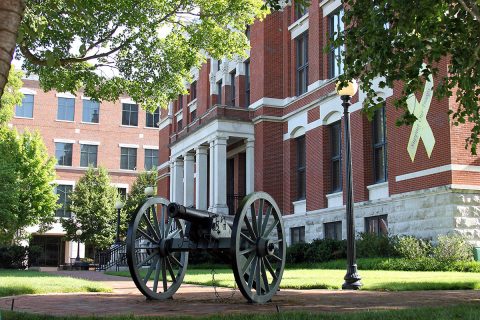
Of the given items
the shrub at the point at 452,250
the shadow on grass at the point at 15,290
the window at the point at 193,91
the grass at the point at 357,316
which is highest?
the window at the point at 193,91

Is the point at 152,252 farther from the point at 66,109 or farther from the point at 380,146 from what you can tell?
the point at 66,109

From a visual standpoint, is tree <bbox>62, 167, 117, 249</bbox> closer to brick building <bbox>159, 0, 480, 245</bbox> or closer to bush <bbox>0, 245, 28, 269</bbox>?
brick building <bbox>159, 0, 480, 245</bbox>

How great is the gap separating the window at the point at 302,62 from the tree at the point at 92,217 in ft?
77.0

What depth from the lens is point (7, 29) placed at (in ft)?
11.5

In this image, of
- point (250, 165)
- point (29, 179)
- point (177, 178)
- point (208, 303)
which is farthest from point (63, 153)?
point (208, 303)

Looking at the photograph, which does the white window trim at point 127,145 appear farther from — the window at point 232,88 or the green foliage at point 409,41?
the green foliage at point 409,41

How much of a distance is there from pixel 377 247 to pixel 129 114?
40.3 m

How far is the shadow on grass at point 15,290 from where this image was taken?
10172mm

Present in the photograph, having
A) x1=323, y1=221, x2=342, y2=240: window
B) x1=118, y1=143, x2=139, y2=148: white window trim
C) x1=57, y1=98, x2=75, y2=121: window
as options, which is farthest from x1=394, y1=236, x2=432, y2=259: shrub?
x1=57, y1=98, x2=75, y2=121: window

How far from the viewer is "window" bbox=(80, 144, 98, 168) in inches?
2110

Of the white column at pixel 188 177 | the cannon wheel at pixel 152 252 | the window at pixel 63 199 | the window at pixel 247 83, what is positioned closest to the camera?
the cannon wheel at pixel 152 252

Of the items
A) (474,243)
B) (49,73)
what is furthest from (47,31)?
(474,243)

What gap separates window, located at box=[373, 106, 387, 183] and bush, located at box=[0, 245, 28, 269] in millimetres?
19043

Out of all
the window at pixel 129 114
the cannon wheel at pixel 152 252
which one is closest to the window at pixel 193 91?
the window at pixel 129 114
